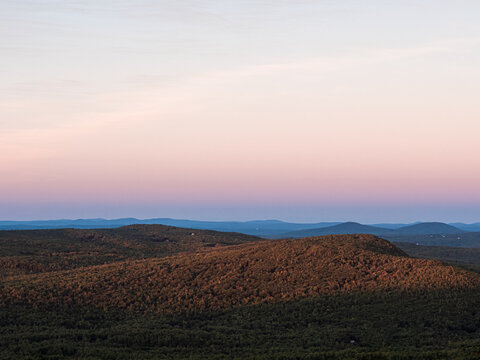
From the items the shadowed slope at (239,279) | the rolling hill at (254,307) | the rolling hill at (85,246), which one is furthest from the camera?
the rolling hill at (85,246)

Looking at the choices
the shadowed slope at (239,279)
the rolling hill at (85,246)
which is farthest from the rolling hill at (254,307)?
the rolling hill at (85,246)

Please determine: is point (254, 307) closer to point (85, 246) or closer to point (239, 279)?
point (239, 279)

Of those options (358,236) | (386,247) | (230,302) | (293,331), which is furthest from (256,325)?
(358,236)

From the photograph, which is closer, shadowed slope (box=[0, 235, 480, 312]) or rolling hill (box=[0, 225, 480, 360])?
rolling hill (box=[0, 225, 480, 360])

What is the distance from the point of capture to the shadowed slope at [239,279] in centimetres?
3497

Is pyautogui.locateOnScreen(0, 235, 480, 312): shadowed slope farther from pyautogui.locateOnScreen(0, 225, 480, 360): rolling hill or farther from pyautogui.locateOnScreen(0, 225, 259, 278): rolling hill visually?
pyautogui.locateOnScreen(0, 225, 259, 278): rolling hill

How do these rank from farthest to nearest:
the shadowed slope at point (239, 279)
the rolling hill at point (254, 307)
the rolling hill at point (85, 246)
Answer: the rolling hill at point (85, 246) < the shadowed slope at point (239, 279) < the rolling hill at point (254, 307)

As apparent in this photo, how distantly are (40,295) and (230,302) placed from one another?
14.2 meters

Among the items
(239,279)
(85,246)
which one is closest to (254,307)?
(239,279)

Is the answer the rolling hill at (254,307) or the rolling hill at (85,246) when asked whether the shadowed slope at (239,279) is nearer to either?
the rolling hill at (254,307)

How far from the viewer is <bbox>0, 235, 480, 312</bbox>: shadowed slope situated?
35.0 meters

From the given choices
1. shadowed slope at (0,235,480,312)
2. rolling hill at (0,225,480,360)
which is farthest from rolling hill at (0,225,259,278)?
shadowed slope at (0,235,480,312)

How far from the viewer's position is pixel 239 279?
128 feet

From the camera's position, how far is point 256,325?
29188 mm
